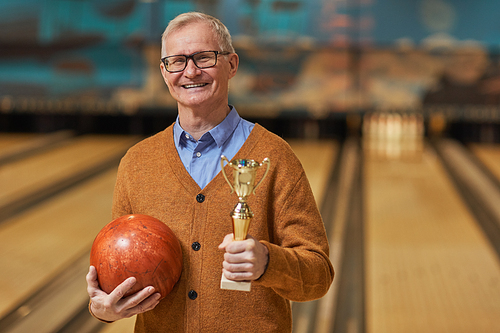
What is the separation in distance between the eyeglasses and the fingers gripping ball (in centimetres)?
23

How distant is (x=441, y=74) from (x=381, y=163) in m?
1.41

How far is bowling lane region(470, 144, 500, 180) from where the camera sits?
4141 mm

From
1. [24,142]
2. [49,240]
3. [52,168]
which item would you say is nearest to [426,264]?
[49,240]

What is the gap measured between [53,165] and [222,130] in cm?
348

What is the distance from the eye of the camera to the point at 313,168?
4180 mm

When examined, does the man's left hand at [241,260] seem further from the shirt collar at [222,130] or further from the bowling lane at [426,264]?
the bowling lane at [426,264]

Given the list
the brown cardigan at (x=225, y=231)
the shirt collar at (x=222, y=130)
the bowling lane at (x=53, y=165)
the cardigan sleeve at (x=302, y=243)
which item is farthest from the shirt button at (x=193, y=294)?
the bowling lane at (x=53, y=165)

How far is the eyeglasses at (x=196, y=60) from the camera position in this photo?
807 mm

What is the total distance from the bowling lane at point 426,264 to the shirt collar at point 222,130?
1.34 meters

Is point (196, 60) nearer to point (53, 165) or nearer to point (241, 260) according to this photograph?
point (241, 260)

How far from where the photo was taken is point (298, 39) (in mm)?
5359

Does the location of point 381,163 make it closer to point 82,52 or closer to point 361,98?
point 361,98

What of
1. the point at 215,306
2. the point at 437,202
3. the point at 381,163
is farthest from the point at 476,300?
the point at 381,163

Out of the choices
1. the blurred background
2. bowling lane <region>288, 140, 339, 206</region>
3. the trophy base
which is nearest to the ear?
the trophy base
